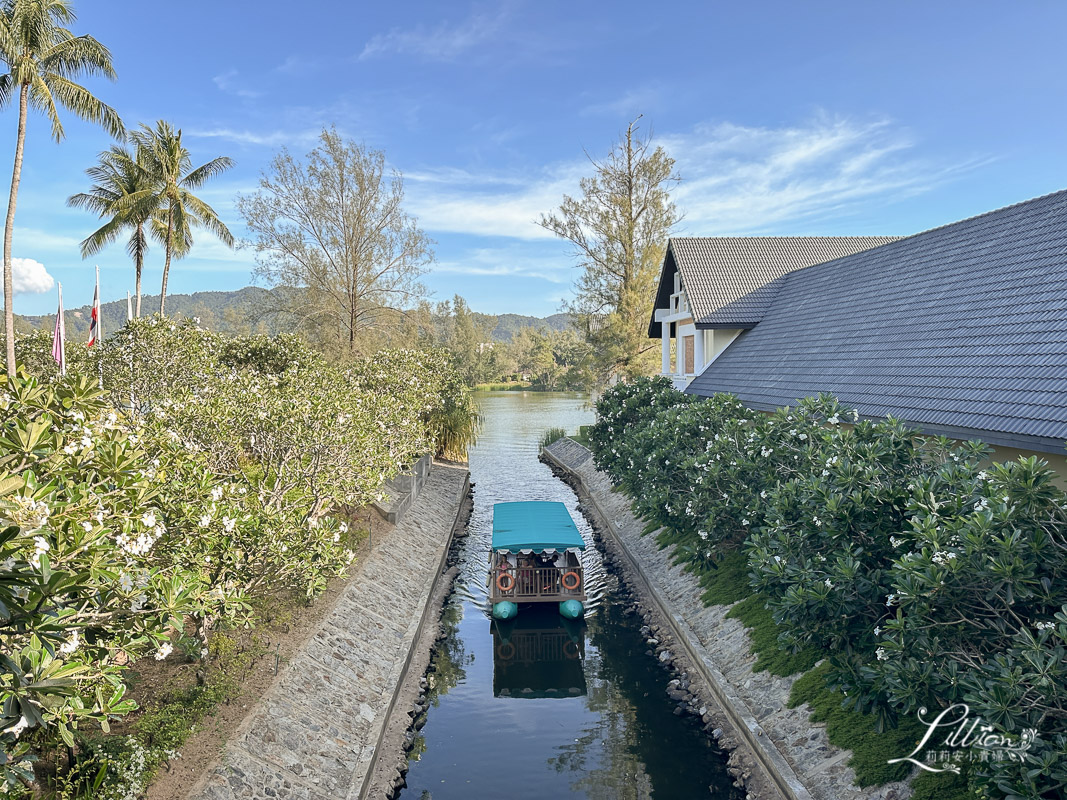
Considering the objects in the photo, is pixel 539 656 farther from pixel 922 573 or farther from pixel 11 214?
pixel 11 214

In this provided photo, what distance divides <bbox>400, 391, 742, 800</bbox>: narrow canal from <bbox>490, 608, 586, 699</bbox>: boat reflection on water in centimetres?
3

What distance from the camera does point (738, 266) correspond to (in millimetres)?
30828

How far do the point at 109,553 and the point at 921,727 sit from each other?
11.1m

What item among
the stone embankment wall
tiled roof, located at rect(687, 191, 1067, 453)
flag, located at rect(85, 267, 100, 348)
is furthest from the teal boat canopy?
flag, located at rect(85, 267, 100, 348)

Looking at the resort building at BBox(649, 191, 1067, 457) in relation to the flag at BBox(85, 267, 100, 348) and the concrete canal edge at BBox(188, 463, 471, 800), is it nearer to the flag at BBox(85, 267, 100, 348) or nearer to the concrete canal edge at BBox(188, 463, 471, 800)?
the concrete canal edge at BBox(188, 463, 471, 800)

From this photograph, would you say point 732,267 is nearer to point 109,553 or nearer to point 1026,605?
point 1026,605

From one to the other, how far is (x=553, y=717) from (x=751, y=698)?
4.49m

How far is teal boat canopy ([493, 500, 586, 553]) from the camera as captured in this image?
65.2ft

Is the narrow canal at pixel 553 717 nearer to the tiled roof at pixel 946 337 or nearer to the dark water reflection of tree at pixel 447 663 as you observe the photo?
the dark water reflection of tree at pixel 447 663

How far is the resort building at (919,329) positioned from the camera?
12.4m

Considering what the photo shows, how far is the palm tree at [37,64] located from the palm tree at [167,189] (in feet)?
34.2

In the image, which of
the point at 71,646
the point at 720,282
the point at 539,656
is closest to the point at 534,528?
the point at 539,656

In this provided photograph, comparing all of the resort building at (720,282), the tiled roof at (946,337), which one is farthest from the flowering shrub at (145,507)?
the resort building at (720,282)

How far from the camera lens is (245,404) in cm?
1512
